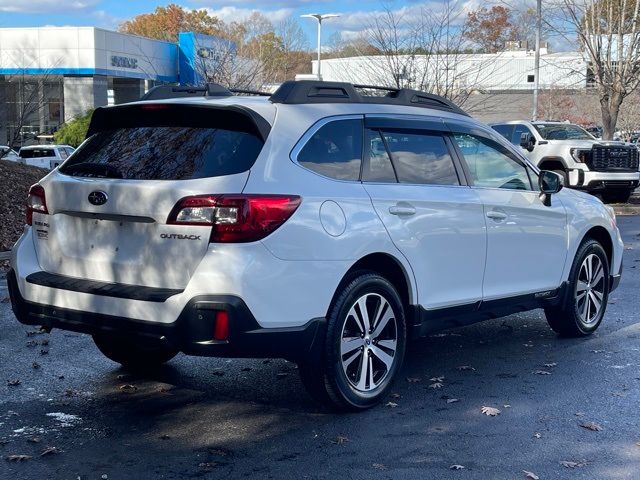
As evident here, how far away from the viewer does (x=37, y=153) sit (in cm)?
3120

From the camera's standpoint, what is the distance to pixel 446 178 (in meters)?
6.33

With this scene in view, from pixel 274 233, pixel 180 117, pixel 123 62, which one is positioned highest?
pixel 123 62

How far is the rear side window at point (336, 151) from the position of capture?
17.7ft

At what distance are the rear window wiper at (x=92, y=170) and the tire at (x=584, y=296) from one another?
404 cm

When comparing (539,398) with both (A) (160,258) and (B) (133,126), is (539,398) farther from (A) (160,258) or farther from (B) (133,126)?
(B) (133,126)

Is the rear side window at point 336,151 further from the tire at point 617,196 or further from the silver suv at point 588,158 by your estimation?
the tire at point 617,196

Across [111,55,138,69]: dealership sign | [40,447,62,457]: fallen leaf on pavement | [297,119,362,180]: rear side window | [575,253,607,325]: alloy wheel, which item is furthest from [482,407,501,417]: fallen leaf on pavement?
[111,55,138,69]: dealership sign

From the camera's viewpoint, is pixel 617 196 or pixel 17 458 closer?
pixel 17 458

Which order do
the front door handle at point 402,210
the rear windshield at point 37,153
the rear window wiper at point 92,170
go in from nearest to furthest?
1. the rear window wiper at point 92,170
2. the front door handle at point 402,210
3. the rear windshield at point 37,153

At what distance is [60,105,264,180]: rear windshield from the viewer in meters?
5.07

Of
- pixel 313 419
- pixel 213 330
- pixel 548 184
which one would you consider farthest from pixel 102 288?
pixel 548 184

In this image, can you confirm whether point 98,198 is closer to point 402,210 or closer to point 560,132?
point 402,210

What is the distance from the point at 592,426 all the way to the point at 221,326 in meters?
2.32

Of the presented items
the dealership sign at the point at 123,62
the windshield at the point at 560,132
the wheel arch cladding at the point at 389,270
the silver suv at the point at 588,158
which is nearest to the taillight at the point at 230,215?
the wheel arch cladding at the point at 389,270
